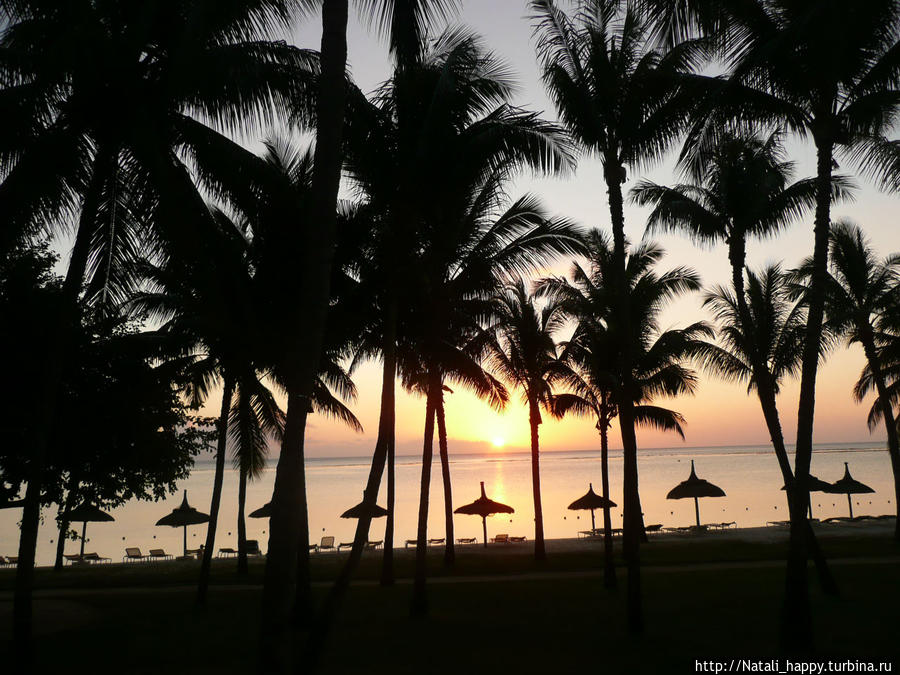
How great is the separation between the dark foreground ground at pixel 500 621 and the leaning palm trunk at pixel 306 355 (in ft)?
10.7

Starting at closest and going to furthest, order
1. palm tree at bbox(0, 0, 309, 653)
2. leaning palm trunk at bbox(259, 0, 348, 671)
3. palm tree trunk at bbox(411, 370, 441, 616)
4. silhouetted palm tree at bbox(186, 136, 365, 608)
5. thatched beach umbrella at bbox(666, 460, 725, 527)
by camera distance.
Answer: leaning palm trunk at bbox(259, 0, 348, 671) < palm tree at bbox(0, 0, 309, 653) < silhouetted palm tree at bbox(186, 136, 365, 608) < palm tree trunk at bbox(411, 370, 441, 616) < thatched beach umbrella at bbox(666, 460, 725, 527)

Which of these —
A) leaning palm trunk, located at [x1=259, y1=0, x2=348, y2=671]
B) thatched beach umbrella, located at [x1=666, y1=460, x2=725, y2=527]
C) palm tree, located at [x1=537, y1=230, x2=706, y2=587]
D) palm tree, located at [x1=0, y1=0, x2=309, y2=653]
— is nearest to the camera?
leaning palm trunk, located at [x1=259, y1=0, x2=348, y2=671]

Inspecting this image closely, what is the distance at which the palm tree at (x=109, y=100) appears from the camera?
912 cm

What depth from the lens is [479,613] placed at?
12938 millimetres

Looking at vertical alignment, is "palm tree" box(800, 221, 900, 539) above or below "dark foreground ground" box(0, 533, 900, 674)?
above

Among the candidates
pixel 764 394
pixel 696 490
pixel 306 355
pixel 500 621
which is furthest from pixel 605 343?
pixel 696 490

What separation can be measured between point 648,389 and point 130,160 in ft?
57.2

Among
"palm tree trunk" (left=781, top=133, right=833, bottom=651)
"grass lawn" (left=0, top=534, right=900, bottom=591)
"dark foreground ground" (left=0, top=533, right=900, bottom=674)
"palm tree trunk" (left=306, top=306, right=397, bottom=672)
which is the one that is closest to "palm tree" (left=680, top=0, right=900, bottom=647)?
"palm tree trunk" (left=781, top=133, right=833, bottom=651)

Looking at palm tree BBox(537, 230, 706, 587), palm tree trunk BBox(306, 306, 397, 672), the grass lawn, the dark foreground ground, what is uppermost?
palm tree BBox(537, 230, 706, 587)

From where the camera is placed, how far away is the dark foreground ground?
9562 mm

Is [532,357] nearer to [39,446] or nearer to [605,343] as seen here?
[605,343]

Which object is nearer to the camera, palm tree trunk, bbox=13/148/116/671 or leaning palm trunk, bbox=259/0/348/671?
leaning palm trunk, bbox=259/0/348/671

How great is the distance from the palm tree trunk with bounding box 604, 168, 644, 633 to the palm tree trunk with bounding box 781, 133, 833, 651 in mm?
2146

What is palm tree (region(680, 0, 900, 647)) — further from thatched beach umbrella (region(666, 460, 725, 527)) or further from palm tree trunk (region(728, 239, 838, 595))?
thatched beach umbrella (region(666, 460, 725, 527))
